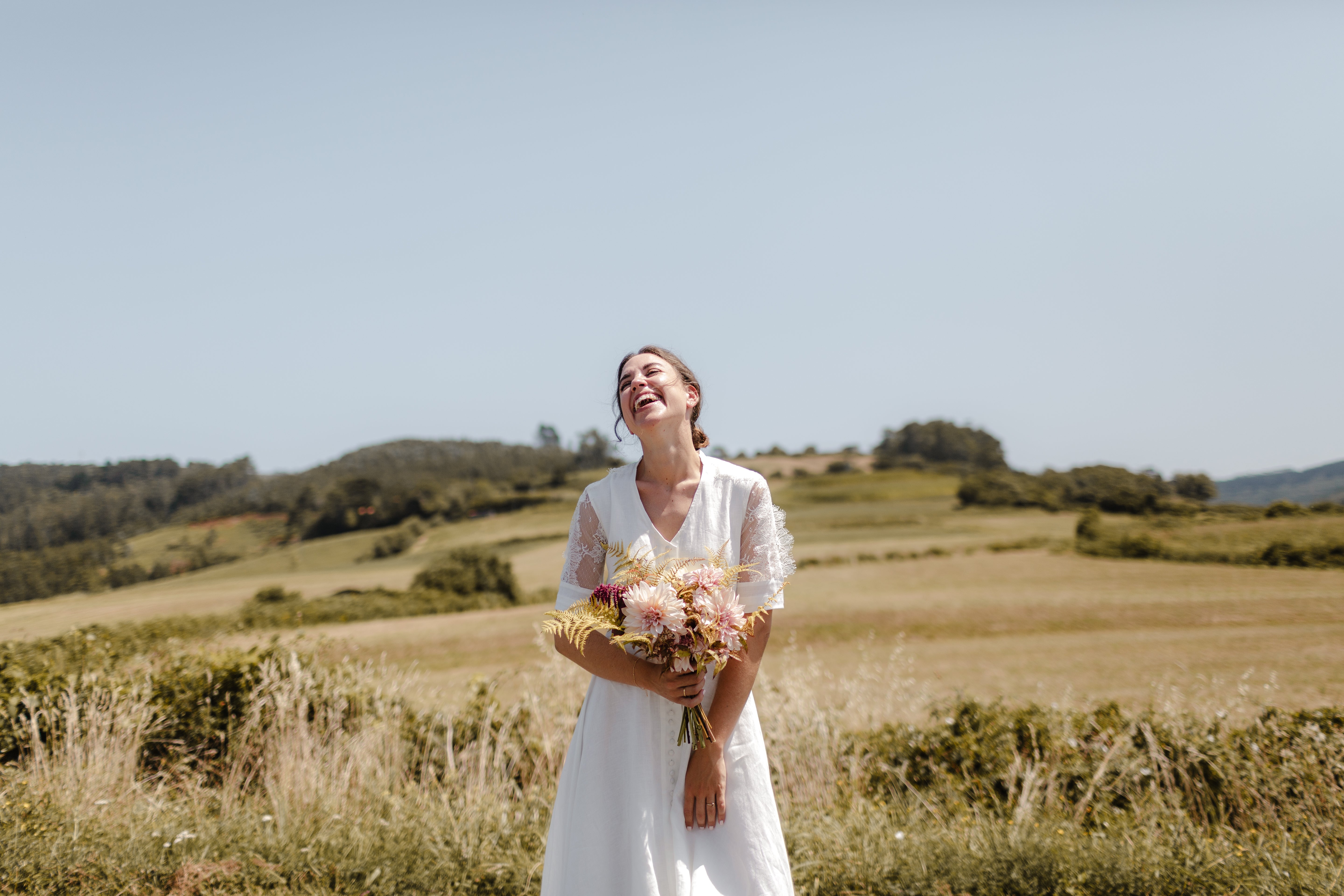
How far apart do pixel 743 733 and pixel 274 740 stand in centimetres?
424

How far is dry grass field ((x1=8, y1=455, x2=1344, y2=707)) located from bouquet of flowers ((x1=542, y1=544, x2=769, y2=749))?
976 mm

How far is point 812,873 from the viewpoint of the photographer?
357 centimetres

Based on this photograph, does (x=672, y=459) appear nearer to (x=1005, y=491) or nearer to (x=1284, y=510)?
(x=1284, y=510)

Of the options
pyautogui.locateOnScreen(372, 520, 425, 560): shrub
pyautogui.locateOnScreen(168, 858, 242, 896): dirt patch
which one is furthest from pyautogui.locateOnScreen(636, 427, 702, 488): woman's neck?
pyautogui.locateOnScreen(372, 520, 425, 560): shrub

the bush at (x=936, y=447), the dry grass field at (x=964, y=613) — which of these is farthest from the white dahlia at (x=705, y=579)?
the bush at (x=936, y=447)

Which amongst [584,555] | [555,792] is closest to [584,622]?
[584,555]

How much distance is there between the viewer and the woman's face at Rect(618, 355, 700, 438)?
7.07 ft

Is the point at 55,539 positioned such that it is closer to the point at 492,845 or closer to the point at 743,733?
the point at 492,845

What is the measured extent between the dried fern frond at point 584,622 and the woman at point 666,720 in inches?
6.9

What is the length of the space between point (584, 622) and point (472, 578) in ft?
97.2

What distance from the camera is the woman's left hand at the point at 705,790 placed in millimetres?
2062

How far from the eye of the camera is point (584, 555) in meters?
2.29

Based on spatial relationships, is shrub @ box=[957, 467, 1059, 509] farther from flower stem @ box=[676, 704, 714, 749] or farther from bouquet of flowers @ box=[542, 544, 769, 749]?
bouquet of flowers @ box=[542, 544, 769, 749]

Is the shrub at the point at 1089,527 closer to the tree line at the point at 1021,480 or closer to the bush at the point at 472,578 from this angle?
the tree line at the point at 1021,480
